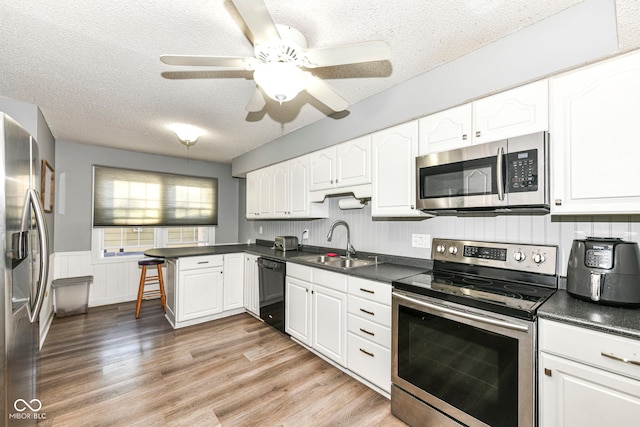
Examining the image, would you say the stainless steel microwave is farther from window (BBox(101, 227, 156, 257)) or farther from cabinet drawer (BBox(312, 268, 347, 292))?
window (BBox(101, 227, 156, 257))

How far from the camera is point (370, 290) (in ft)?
6.82

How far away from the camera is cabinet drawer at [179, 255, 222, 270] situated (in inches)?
128

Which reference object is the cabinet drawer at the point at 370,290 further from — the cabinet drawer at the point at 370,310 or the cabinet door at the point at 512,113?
the cabinet door at the point at 512,113

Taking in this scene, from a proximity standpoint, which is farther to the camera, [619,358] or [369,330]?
[369,330]

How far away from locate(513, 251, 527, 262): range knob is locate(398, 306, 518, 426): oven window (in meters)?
0.64

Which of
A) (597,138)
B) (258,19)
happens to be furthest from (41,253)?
(597,138)

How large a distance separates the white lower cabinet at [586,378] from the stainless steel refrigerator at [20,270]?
7.51 ft

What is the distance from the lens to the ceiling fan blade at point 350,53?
127cm

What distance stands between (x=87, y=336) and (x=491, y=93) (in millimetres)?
4308

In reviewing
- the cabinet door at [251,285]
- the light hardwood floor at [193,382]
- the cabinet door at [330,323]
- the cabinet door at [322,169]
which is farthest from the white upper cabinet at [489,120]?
the cabinet door at [251,285]

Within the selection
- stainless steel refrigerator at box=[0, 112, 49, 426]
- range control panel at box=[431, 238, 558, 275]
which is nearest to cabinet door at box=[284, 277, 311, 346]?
range control panel at box=[431, 238, 558, 275]

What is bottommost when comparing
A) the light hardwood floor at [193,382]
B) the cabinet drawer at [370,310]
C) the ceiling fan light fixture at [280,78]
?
the light hardwood floor at [193,382]

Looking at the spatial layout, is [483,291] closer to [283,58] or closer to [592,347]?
[592,347]

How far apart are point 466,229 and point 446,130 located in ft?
2.50
